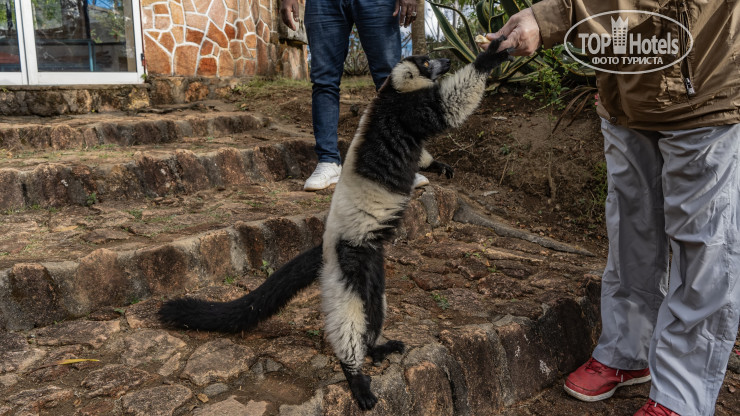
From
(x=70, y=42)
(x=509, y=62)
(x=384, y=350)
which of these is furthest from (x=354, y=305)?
(x=70, y=42)

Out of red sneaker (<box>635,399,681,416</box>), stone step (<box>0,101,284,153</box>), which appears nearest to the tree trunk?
stone step (<box>0,101,284,153</box>)

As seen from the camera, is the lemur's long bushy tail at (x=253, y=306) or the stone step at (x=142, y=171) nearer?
the lemur's long bushy tail at (x=253, y=306)

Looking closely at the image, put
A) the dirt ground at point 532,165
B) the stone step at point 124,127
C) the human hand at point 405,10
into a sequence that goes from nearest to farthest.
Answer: the human hand at point 405,10
the dirt ground at point 532,165
the stone step at point 124,127

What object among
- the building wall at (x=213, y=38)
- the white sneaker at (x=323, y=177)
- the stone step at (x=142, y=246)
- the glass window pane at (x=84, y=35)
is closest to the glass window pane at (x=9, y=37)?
the glass window pane at (x=84, y=35)

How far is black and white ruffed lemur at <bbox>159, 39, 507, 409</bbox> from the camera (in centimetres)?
213

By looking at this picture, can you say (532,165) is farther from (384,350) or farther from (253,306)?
(253,306)

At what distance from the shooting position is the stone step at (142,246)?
94.7 inches

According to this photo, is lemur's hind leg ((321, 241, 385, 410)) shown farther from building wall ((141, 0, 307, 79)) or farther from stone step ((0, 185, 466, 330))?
building wall ((141, 0, 307, 79))

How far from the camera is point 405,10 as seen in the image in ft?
11.5

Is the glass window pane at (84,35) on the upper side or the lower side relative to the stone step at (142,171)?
upper

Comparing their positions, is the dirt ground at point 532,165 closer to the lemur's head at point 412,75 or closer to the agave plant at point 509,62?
the agave plant at point 509,62

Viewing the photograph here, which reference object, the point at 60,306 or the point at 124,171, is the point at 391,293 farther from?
the point at 124,171

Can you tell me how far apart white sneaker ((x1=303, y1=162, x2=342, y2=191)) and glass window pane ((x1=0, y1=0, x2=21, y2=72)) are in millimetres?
3783

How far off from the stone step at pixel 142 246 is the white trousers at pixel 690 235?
170 centimetres
